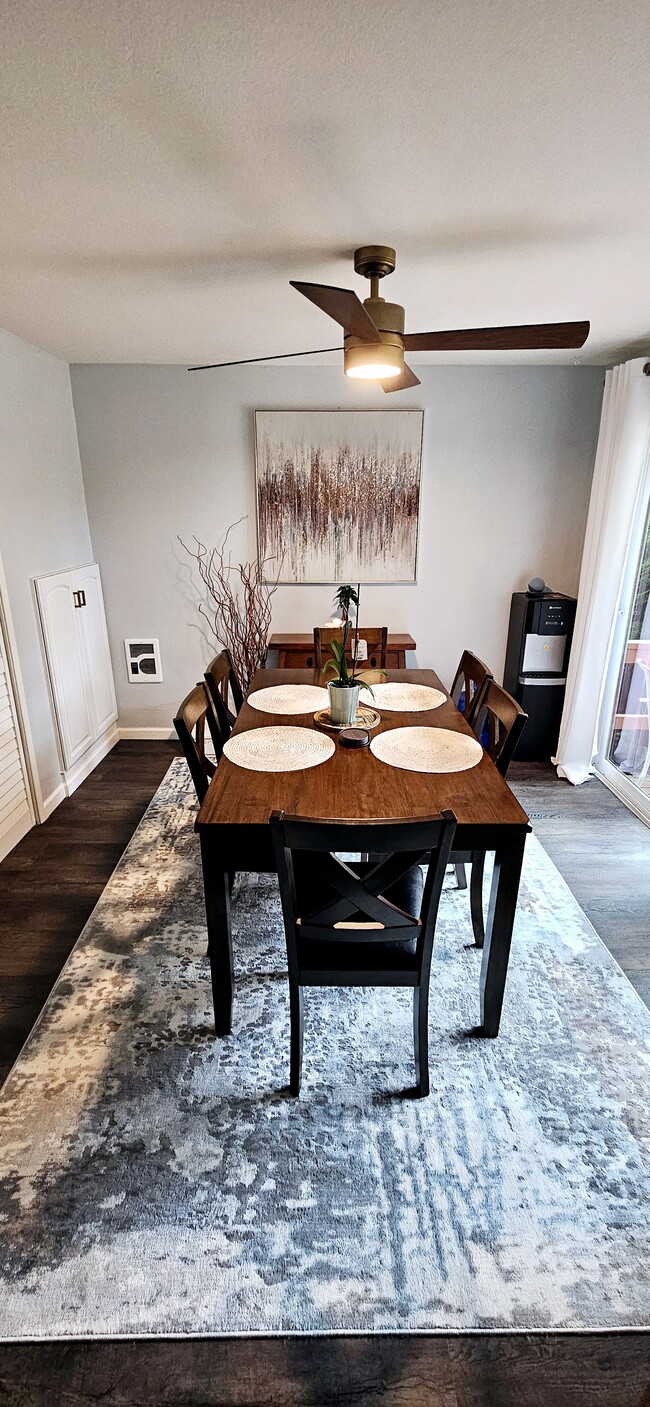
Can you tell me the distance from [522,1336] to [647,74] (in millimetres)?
2373

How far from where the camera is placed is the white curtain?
3.08 meters

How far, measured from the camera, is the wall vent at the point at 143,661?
161 inches

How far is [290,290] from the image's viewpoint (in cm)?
231

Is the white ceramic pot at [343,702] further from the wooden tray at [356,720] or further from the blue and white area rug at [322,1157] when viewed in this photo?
the blue and white area rug at [322,1157]

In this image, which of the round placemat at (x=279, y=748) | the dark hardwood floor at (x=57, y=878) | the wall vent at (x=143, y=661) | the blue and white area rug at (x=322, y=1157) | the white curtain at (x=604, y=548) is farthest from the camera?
the wall vent at (x=143, y=661)

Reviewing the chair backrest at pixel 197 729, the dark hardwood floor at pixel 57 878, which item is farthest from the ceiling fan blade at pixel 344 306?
the dark hardwood floor at pixel 57 878

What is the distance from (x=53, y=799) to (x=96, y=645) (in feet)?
3.41

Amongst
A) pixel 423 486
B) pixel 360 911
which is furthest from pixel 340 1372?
pixel 423 486

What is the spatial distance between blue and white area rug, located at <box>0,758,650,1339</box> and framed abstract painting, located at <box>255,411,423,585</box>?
95.9 inches

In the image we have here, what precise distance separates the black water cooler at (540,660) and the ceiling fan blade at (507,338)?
6.21ft

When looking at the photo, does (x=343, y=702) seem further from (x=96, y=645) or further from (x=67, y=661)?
(x=96, y=645)

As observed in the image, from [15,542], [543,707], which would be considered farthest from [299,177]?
[543,707]

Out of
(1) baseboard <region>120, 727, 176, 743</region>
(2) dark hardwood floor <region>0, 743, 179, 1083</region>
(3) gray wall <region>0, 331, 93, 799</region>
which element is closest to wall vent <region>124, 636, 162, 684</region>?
(1) baseboard <region>120, 727, 176, 743</region>

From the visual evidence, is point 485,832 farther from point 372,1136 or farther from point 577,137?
point 577,137
